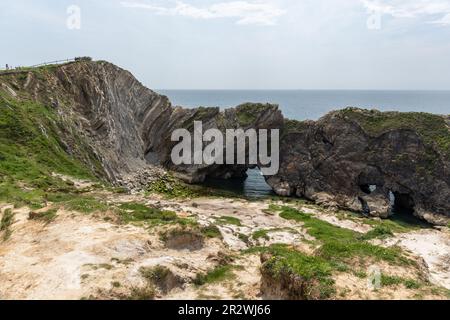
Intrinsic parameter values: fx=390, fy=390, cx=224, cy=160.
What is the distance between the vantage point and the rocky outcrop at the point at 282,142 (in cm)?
5994

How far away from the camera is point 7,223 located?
1014 inches

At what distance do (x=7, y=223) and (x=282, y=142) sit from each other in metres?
55.4

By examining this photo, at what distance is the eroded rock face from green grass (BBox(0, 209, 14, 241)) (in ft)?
160

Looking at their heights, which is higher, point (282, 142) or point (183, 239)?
point (282, 142)

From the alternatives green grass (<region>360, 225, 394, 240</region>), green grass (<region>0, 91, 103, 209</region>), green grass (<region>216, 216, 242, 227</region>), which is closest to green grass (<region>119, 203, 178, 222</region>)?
green grass (<region>0, 91, 103, 209</region>)

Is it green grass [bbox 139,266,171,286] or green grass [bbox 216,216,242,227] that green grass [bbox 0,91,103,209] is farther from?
green grass [bbox 216,216,242,227]

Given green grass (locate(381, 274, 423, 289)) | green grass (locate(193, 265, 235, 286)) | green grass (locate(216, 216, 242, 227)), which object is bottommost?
green grass (locate(216, 216, 242, 227))

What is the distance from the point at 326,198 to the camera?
65875mm

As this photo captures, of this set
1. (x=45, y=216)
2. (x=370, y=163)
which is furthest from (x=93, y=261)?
(x=370, y=163)

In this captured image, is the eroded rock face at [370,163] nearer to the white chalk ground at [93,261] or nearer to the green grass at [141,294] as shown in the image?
the white chalk ground at [93,261]

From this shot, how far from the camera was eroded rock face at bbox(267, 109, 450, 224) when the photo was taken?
62031 millimetres

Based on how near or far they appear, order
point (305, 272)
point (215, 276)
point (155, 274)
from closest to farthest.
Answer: point (305, 272) → point (155, 274) → point (215, 276)

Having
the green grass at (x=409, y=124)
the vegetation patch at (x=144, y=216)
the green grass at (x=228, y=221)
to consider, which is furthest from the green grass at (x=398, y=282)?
the green grass at (x=409, y=124)

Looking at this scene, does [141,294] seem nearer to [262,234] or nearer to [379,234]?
[262,234]
